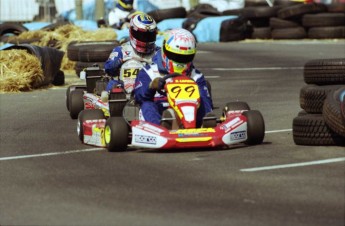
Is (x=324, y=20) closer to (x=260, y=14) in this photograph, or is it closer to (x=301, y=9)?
(x=301, y=9)

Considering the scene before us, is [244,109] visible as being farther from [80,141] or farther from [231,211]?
[231,211]

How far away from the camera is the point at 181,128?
9766 millimetres

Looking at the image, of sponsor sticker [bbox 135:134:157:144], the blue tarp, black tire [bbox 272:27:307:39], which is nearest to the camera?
sponsor sticker [bbox 135:134:157:144]

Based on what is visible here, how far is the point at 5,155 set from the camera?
32.4ft

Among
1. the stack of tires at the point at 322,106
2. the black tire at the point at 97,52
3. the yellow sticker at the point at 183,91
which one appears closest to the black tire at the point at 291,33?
the black tire at the point at 97,52

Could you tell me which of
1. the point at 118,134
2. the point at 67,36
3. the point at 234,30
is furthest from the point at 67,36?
the point at 118,134

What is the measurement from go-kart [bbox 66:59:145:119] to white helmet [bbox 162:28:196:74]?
1338 mm

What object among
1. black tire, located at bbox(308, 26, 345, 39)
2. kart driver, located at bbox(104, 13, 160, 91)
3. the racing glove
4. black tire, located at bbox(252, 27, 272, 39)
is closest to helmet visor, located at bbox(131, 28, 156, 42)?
kart driver, located at bbox(104, 13, 160, 91)

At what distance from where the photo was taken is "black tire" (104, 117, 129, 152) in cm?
948

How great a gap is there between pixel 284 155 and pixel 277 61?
12202 mm

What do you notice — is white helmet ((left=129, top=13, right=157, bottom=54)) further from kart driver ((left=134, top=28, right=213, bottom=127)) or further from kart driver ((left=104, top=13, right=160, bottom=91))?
kart driver ((left=134, top=28, right=213, bottom=127))

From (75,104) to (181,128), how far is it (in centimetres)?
351

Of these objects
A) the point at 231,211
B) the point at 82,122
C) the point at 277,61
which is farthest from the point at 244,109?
the point at 277,61

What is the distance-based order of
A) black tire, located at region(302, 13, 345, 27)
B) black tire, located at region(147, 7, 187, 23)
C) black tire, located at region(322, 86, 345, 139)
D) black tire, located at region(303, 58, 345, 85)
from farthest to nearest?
black tire, located at region(147, 7, 187, 23) < black tire, located at region(302, 13, 345, 27) < black tire, located at region(303, 58, 345, 85) < black tire, located at region(322, 86, 345, 139)
